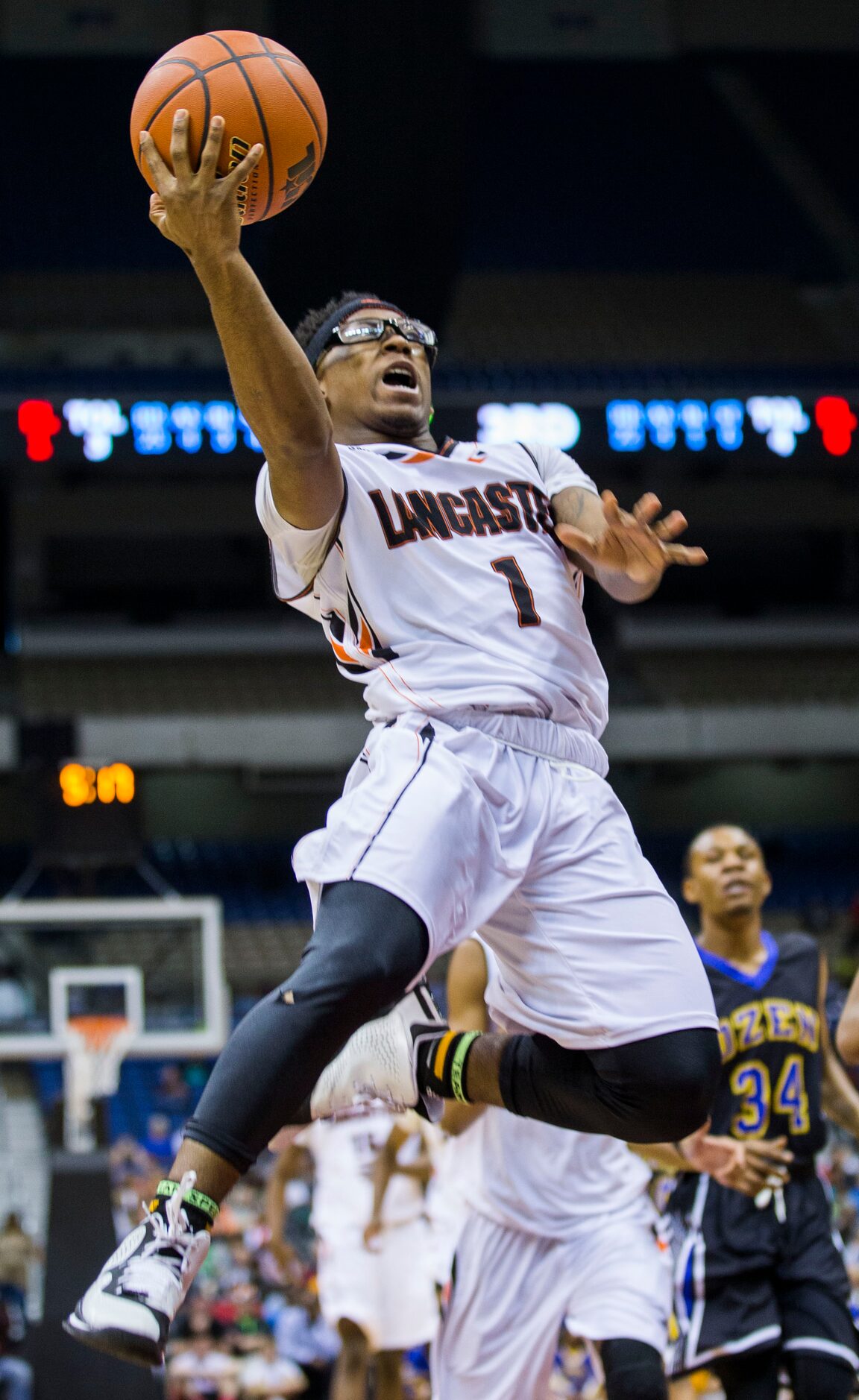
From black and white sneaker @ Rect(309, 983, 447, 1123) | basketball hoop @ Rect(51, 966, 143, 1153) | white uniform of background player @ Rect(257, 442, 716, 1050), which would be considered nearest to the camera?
white uniform of background player @ Rect(257, 442, 716, 1050)

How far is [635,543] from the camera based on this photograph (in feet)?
11.2

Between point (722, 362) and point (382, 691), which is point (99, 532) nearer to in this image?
point (722, 362)

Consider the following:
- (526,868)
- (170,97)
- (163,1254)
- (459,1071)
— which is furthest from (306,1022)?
(170,97)

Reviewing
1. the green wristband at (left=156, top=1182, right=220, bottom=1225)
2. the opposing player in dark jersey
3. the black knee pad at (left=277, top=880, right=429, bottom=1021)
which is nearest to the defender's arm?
the opposing player in dark jersey

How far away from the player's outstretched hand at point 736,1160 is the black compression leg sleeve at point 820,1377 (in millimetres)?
589

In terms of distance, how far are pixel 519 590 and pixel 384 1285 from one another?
13.6 ft

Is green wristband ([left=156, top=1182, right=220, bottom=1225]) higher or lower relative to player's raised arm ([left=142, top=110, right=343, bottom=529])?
lower

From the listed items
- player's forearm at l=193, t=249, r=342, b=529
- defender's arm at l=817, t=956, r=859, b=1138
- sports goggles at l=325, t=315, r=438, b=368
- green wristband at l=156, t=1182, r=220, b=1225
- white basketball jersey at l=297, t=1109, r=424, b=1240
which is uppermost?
sports goggles at l=325, t=315, r=438, b=368

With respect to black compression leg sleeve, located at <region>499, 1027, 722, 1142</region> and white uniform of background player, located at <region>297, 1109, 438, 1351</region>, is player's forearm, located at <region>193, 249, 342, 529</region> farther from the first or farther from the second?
white uniform of background player, located at <region>297, 1109, 438, 1351</region>

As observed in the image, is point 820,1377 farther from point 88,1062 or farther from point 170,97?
point 88,1062

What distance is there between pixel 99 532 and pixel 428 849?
19.7 meters

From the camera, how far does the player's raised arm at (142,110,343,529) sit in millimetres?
3084

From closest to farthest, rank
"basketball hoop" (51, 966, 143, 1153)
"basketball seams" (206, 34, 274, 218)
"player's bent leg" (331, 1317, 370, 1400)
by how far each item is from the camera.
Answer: "basketball seams" (206, 34, 274, 218)
"player's bent leg" (331, 1317, 370, 1400)
"basketball hoop" (51, 966, 143, 1153)

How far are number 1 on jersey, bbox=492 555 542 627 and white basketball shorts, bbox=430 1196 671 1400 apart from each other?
2.47 meters
